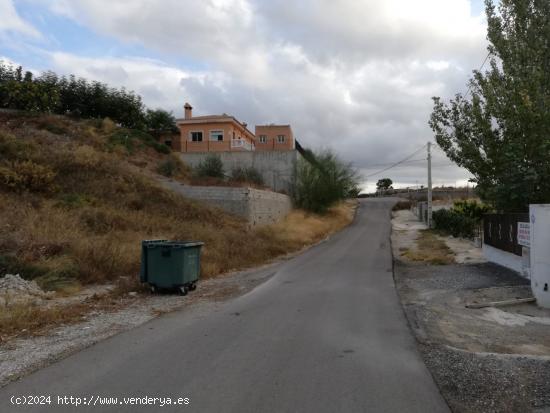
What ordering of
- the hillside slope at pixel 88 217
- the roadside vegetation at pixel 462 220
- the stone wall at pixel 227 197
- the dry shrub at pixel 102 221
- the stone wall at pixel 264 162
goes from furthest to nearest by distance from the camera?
1. the stone wall at pixel 264 162
2. the roadside vegetation at pixel 462 220
3. the stone wall at pixel 227 197
4. the dry shrub at pixel 102 221
5. the hillside slope at pixel 88 217

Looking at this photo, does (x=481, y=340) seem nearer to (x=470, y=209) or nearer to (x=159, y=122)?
(x=470, y=209)

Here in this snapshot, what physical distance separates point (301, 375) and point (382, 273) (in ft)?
39.6

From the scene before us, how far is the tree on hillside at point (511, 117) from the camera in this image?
15273 mm

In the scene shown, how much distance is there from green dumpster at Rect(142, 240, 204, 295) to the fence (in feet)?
29.5

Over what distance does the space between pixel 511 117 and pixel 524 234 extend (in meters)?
4.60

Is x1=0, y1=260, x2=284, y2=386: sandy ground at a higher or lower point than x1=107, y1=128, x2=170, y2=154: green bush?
lower


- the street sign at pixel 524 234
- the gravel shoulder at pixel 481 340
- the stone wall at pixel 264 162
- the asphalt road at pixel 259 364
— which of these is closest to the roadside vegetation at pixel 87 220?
the asphalt road at pixel 259 364

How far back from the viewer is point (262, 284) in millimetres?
14508

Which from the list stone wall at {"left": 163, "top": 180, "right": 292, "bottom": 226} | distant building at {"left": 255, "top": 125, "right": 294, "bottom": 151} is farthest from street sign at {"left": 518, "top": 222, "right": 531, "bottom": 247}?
distant building at {"left": 255, "top": 125, "right": 294, "bottom": 151}

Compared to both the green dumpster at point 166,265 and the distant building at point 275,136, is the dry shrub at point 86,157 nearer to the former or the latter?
the green dumpster at point 166,265

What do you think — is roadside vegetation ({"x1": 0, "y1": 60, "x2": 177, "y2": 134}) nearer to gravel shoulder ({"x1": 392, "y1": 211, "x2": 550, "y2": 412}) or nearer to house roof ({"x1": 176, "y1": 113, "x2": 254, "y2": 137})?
house roof ({"x1": 176, "y1": 113, "x2": 254, "y2": 137})

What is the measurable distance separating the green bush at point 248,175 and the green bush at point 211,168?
1.53 metres

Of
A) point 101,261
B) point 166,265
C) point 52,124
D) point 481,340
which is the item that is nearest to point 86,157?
point 52,124

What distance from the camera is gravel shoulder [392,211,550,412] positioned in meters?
5.18
